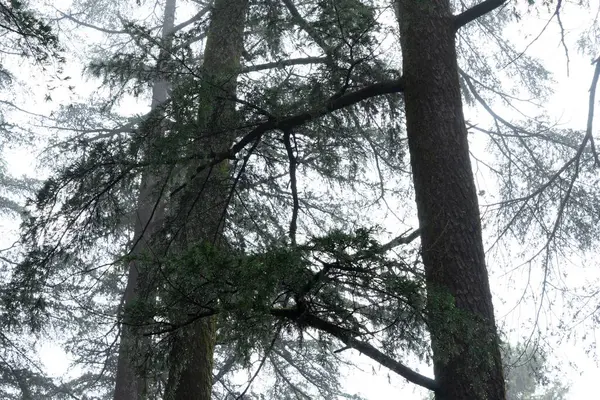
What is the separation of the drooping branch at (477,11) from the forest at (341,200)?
0.6 inches

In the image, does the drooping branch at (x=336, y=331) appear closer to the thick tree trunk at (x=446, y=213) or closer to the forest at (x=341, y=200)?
the forest at (x=341, y=200)


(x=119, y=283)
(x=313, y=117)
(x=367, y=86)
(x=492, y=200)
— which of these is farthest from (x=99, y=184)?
(x=119, y=283)

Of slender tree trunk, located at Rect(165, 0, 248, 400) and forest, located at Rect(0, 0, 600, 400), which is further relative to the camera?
slender tree trunk, located at Rect(165, 0, 248, 400)

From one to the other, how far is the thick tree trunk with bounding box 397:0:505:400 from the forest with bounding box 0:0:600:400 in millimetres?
12

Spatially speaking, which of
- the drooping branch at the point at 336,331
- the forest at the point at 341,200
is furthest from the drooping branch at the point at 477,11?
the drooping branch at the point at 336,331

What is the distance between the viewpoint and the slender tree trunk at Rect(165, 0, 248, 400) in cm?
488

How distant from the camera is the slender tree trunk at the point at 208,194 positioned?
16.0 feet

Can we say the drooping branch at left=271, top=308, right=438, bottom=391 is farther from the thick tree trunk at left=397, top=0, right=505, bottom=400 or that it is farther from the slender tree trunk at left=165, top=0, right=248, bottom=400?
the slender tree trunk at left=165, top=0, right=248, bottom=400

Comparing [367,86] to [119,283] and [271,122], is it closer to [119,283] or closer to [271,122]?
[271,122]

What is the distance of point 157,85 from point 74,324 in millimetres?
4353

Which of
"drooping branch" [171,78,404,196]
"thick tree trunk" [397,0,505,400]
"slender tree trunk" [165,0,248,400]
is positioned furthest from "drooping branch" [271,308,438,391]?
"drooping branch" [171,78,404,196]

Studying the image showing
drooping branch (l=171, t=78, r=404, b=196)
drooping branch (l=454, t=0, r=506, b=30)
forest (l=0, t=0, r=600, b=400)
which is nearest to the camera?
forest (l=0, t=0, r=600, b=400)

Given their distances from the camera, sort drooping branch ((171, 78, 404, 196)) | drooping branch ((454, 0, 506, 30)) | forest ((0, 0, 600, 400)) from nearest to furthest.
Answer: forest ((0, 0, 600, 400)) → drooping branch ((454, 0, 506, 30)) → drooping branch ((171, 78, 404, 196))

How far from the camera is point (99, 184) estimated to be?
552 centimetres
